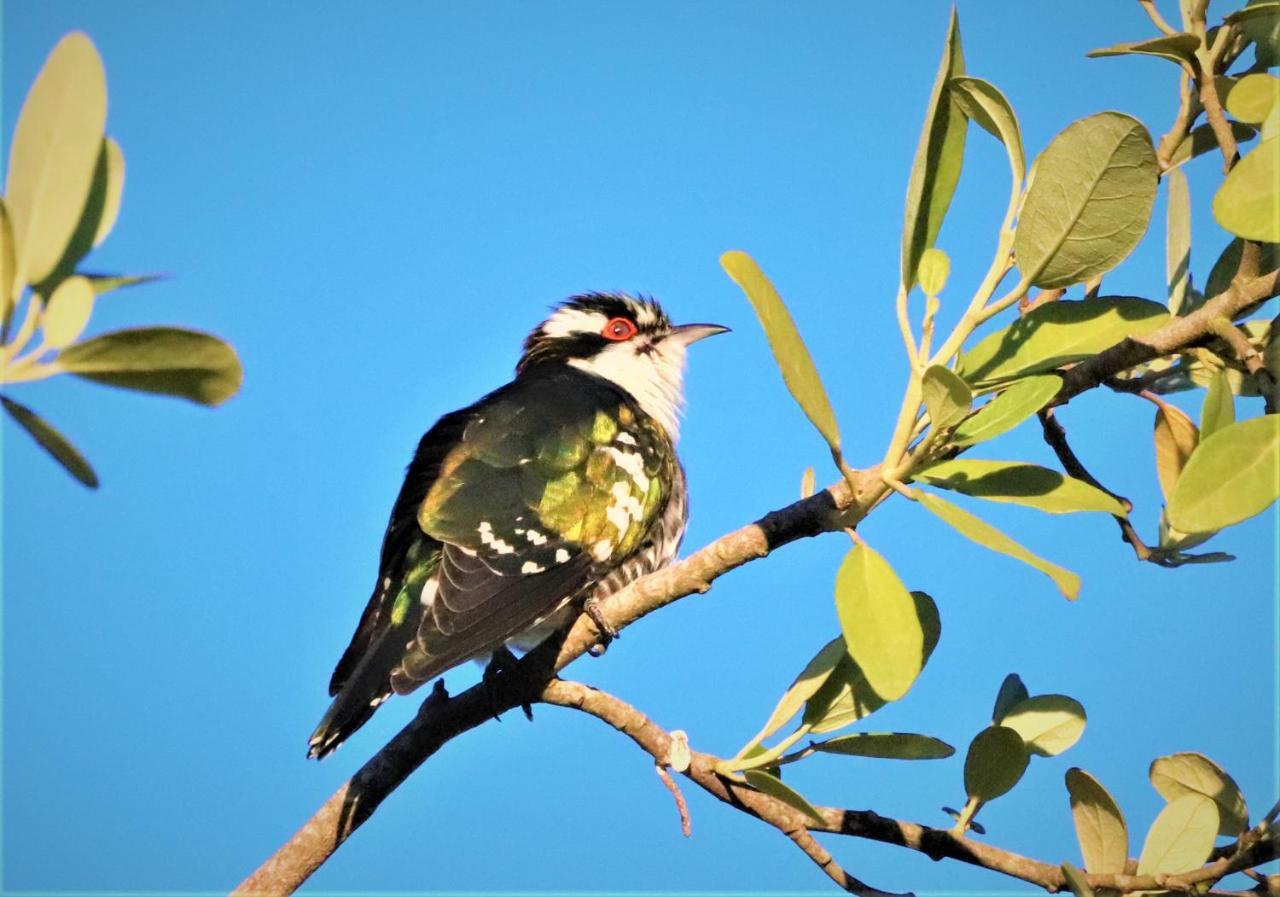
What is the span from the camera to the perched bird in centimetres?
346

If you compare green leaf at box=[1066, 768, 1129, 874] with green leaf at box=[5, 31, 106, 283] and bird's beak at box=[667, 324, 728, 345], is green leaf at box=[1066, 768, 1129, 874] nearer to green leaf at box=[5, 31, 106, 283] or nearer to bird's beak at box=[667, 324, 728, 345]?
green leaf at box=[5, 31, 106, 283]

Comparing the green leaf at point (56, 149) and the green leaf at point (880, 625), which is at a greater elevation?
the green leaf at point (56, 149)

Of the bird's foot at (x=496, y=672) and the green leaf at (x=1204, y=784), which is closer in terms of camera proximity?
the green leaf at (x=1204, y=784)

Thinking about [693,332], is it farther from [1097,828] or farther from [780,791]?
[1097,828]

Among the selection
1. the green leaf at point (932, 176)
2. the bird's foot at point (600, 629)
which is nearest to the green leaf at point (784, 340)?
the green leaf at point (932, 176)

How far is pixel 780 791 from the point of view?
218 centimetres

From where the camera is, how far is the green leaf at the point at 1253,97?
5.49 feet

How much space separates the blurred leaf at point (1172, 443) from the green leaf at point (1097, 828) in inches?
21.8

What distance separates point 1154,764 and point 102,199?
1.89 meters

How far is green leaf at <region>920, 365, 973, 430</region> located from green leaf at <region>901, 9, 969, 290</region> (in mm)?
260

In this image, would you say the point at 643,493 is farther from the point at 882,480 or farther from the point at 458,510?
the point at 882,480

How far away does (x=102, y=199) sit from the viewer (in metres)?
1.26

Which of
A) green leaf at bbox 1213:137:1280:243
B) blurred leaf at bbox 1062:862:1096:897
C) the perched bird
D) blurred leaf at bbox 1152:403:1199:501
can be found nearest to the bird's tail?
the perched bird

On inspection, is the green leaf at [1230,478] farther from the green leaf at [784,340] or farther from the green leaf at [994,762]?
the green leaf at [994,762]
